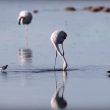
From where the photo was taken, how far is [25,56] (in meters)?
19.7

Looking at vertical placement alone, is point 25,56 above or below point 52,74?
above

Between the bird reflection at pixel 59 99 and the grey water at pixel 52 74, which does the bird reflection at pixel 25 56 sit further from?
the bird reflection at pixel 59 99

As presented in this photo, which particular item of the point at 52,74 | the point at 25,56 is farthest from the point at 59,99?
the point at 25,56

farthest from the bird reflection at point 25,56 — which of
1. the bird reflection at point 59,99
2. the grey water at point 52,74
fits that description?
the bird reflection at point 59,99

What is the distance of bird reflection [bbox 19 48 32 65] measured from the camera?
18.5 metres

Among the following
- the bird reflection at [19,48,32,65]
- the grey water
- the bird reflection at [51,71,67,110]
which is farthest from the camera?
the bird reflection at [19,48,32,65]

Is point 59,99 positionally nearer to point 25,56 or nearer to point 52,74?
point 52,74

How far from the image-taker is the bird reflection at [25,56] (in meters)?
18.5

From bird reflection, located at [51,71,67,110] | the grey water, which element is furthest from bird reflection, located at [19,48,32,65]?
bird reflection, located at [51,71,67,110]

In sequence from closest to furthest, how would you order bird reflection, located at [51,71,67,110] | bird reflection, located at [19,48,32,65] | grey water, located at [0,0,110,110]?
bird reflection, located at [51,71,67,110]
grey water, located at [0,0,110,110]
bird reflection, located at [19,48,32,65]

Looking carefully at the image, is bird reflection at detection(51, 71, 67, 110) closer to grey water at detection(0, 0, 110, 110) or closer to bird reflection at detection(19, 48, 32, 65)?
grey water at detection(0, 0, 110, 110)

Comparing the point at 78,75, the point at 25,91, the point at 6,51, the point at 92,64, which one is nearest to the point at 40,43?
the point at 6,51

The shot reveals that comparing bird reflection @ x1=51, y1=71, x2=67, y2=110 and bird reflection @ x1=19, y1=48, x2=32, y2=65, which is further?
bird reflection @ x1=19, y1=48, x2=32, y2=65

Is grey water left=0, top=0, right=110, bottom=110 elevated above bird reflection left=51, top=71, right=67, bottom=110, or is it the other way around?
grey water left=0, top=0, right=110, bottom=110
